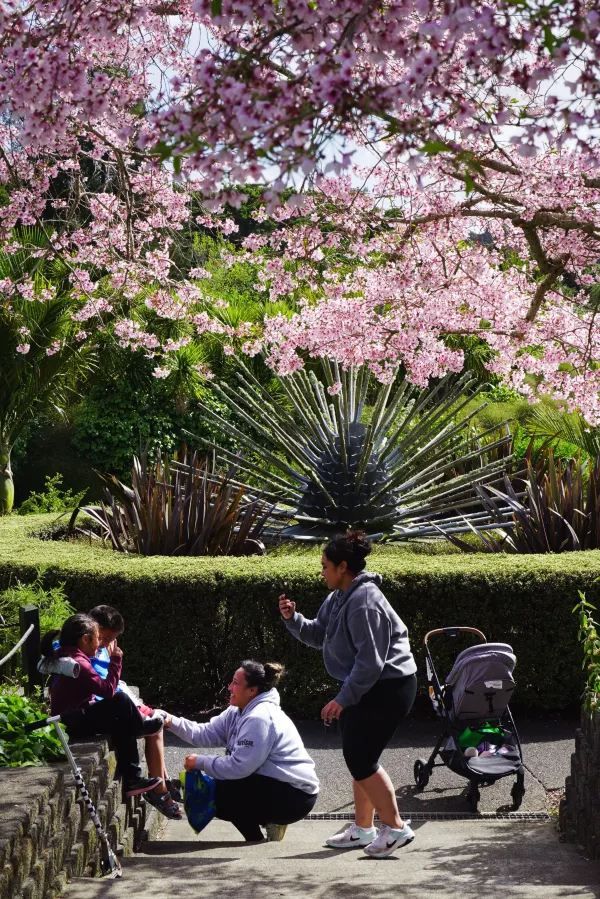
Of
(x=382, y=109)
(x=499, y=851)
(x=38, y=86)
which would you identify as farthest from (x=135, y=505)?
(x=382, y=109)

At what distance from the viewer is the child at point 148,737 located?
5184 millimetres

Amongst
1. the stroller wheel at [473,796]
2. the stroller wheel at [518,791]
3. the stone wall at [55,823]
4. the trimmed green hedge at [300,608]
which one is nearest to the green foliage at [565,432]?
the trimmed green hedge at [300,608]

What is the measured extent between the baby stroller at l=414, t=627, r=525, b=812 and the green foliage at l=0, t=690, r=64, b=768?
7.70ft

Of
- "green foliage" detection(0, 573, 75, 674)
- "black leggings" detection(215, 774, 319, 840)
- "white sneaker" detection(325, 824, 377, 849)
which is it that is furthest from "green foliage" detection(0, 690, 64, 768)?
"green foliage" detection(0, 573, 75, 674)

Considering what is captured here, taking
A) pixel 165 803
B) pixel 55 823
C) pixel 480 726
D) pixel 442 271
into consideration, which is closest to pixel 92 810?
pixel 55 823

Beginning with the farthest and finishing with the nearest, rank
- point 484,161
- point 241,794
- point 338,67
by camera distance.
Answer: point 484,161, point 241,794, point 338,67

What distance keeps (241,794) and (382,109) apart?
3.17 meters

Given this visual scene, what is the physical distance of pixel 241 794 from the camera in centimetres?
493

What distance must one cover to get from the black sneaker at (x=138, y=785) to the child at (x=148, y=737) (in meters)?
0.10

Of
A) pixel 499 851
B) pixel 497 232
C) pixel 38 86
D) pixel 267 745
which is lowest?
pixel 499 851

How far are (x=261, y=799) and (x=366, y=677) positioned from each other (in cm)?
79

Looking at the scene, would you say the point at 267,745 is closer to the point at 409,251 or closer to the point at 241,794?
the point at 241,794

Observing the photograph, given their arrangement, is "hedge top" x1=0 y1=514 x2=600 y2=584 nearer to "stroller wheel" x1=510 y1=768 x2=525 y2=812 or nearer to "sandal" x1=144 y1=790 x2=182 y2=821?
"stroller wheel" x1=510 y1=768 x2=525 y2=812

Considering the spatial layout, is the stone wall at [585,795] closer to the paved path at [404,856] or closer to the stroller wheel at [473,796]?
the paved path at [404,856]
